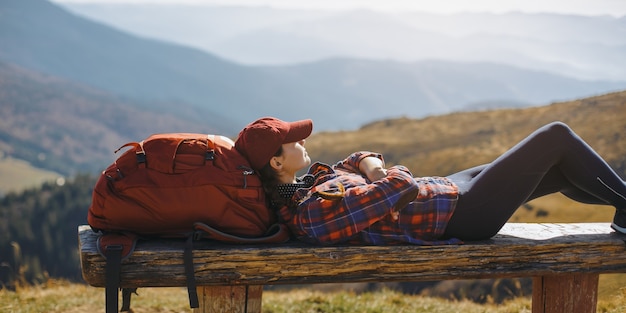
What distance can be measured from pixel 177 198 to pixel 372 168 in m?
1.49

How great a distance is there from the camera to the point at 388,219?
4590 mm

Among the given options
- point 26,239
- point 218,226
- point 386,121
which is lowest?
point 26,239

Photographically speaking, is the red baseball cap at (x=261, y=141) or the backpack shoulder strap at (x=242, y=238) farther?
the red baseball cap at (x=261, y=141)

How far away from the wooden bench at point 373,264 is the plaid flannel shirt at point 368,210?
0.40ft

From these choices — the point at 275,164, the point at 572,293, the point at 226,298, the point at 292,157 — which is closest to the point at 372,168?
the point at 292,157

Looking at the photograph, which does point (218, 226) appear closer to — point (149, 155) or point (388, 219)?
point (149, 155)

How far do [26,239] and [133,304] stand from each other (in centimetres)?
9106

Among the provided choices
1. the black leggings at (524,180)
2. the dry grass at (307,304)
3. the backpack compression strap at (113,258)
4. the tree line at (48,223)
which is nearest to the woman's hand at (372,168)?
the black leggings at (524,180)

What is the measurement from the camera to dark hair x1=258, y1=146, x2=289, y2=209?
457 cm

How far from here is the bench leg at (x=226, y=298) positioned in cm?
434

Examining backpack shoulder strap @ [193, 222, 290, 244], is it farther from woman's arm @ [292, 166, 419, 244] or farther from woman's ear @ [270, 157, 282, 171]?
woman's ear @ [270, 157, 282, 171]

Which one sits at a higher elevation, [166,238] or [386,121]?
[386,121]

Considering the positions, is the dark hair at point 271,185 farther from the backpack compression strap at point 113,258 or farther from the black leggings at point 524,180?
the black leggings at point 524,180

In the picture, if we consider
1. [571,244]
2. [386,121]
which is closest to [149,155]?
[571,244]
